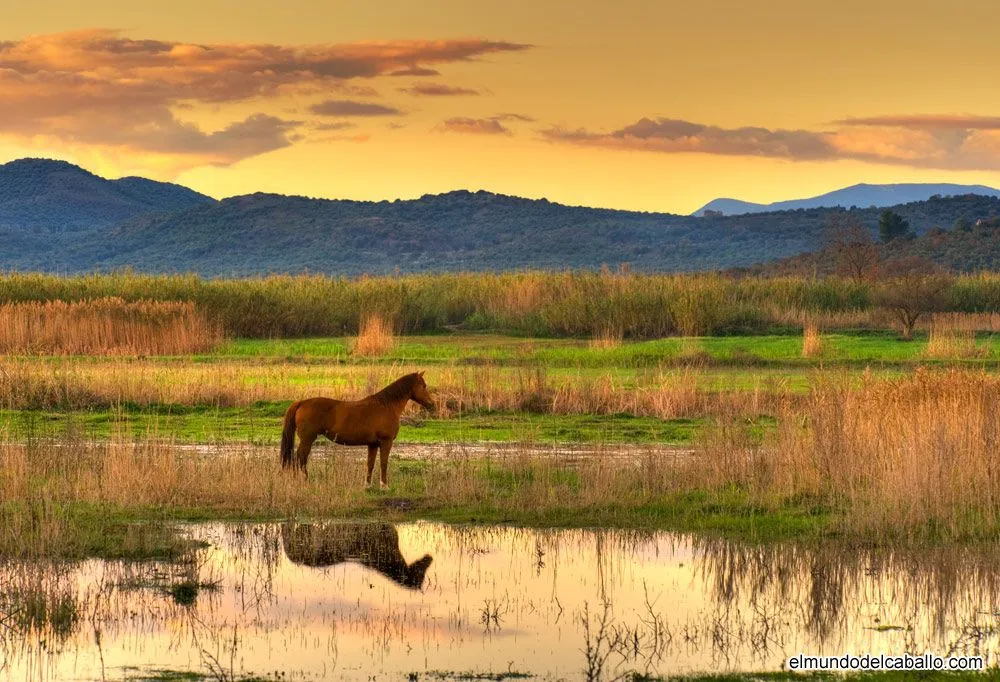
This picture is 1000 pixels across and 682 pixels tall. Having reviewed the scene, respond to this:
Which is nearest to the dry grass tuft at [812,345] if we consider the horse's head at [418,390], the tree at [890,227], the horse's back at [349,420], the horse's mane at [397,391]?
the horse's head at [418,390]

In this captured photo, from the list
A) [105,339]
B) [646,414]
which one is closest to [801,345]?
[646,414]

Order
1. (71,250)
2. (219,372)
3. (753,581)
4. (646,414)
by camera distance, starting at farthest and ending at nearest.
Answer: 1. (71,250)
2. (219,372)
3. (646,414)
4. (753,581)

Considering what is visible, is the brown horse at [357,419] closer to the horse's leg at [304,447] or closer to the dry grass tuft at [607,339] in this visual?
the horse's leg at [304,447]

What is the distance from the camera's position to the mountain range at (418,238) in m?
161

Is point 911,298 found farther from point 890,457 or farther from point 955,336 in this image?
point 890,457

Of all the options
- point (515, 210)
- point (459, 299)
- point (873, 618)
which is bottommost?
point (873, 618)

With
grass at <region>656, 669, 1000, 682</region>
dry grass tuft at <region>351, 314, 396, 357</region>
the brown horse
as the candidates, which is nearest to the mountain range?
dry grass tuft at <region>351, 314, 396, 357</region>

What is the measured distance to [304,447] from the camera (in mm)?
16047

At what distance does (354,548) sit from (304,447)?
248 centimetres

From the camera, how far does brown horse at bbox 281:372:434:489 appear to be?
15808 millimetres

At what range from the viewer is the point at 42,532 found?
13422mm

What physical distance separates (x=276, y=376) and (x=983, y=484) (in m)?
17.7

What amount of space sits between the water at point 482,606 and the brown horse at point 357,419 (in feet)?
4.87

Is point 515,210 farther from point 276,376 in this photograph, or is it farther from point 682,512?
point 682,512
